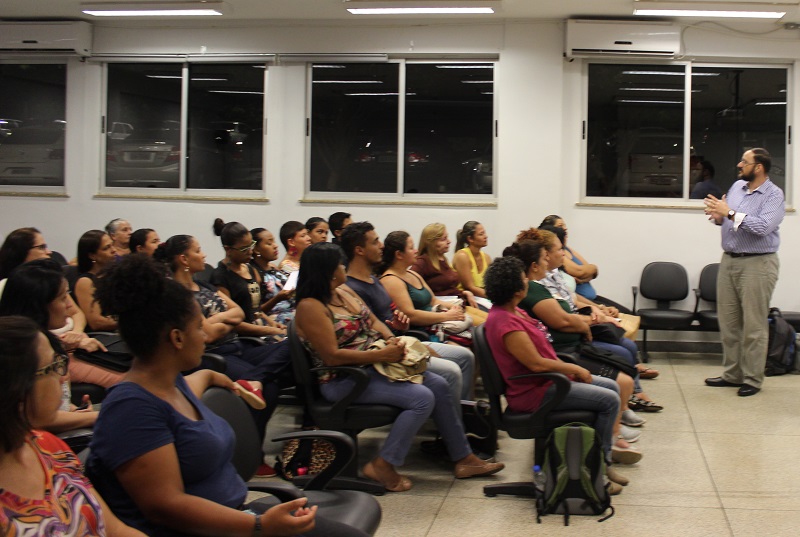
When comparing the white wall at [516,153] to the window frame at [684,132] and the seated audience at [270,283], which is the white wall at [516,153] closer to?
the window frame at [684,132]

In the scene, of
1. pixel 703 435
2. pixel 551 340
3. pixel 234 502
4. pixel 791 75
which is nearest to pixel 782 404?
pixel 703 435

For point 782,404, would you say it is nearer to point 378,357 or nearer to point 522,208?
point 522,208

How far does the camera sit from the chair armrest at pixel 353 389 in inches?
152

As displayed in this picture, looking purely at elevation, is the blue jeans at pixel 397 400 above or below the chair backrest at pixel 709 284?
below

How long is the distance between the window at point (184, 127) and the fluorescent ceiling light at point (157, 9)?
2.64 ft

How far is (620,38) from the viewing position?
7.80 meters

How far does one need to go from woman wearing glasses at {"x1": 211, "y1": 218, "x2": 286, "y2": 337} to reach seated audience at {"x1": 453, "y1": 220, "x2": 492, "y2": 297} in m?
1.74

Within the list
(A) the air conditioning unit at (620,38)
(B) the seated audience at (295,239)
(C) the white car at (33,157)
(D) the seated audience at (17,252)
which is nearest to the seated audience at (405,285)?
(B) the seated audience at (295,239)

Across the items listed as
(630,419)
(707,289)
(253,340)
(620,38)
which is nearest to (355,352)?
(253,340)

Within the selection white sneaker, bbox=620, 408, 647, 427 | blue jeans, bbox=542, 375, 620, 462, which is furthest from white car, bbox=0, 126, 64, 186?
blue jeans, bbox=542, 375, 620, 462

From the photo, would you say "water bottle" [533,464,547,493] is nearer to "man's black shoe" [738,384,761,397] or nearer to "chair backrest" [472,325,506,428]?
"chair backrest" [472,325,506,428]

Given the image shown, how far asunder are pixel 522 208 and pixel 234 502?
6.20 meters

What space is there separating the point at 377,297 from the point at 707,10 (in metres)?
4.47

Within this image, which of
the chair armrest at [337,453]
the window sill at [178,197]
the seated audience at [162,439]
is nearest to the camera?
the seated audience at [162,439]
